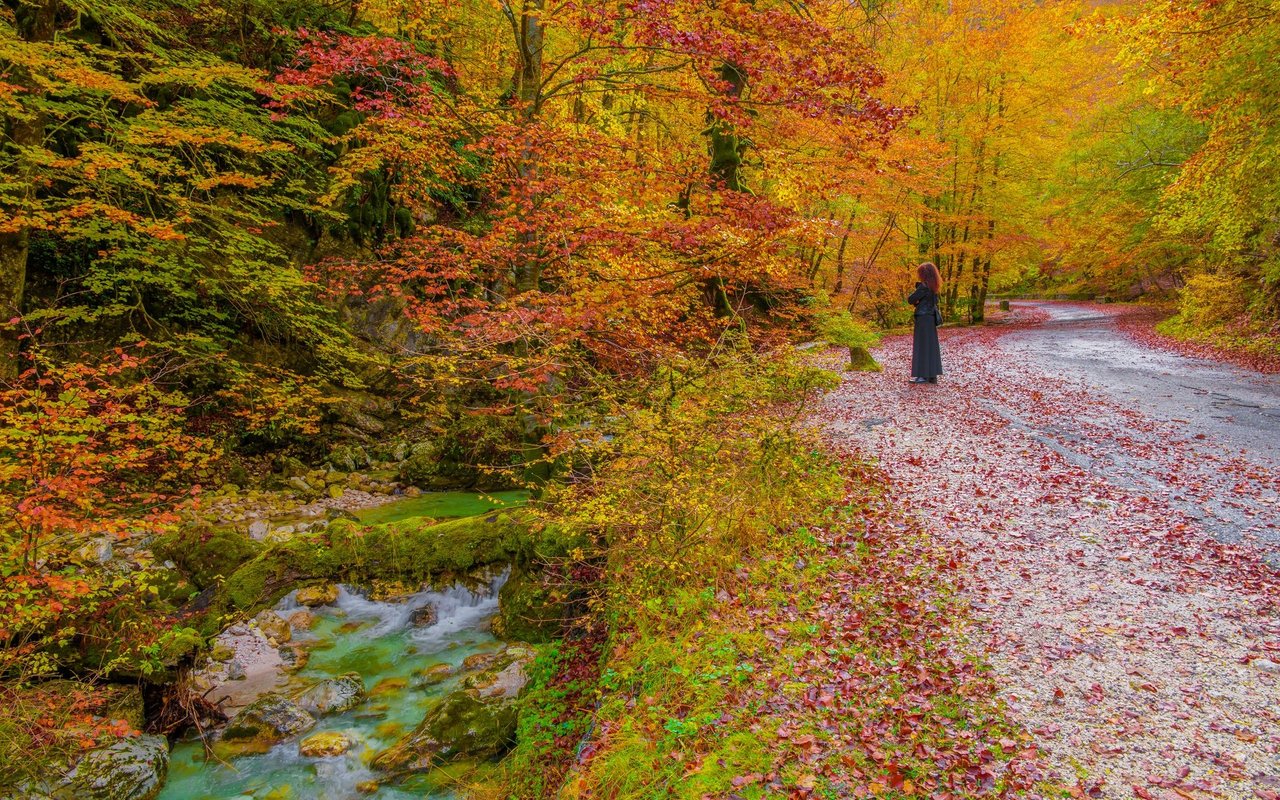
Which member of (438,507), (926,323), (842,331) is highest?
(926,323)

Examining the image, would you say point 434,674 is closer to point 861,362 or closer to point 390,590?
point 390,590

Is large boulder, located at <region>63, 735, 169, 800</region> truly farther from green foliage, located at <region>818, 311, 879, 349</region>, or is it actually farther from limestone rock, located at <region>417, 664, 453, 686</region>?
green foliage, located at <region>818, 311, 879, 349</region>

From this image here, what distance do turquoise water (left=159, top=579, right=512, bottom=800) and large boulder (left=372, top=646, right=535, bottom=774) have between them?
0.62 feet

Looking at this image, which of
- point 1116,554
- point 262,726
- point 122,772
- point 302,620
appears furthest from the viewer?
point 302,620

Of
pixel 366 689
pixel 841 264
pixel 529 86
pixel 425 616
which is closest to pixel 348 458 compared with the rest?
pixel 425 616

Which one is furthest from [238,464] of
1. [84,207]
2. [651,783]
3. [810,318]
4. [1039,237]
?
[1039,237]

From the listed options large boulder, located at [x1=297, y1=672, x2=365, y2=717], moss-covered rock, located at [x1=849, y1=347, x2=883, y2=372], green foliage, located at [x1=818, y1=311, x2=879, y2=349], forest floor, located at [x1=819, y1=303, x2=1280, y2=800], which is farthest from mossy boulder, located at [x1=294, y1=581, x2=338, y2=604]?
moss-covered rock, located at [x1=849, y1=347, x2=883, y2=372]

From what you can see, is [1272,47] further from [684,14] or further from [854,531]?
[854,531]

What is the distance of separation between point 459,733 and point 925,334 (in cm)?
1049

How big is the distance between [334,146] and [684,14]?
26.7 feet

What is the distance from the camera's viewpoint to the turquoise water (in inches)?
187

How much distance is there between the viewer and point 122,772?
14.7 feet

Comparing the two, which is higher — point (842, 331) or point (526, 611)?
point (842, 331)

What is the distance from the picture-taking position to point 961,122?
2186 centimetres
